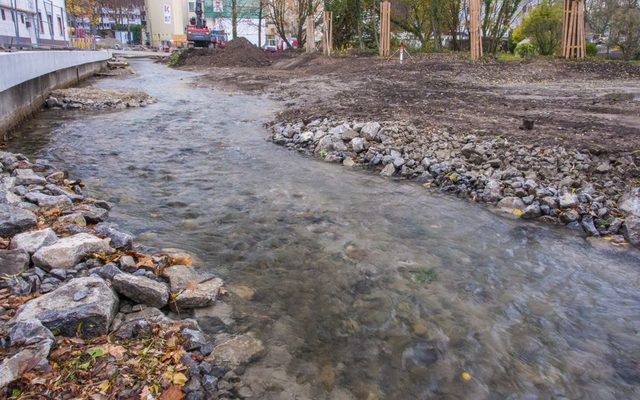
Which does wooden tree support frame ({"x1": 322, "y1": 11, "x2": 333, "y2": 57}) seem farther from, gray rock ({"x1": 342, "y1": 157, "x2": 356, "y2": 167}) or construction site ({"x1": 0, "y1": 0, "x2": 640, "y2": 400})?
gray rock ({"x1": 342, "y1": 157, "x2": 356, "y2": 167})

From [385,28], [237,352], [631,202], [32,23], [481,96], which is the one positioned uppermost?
[32,23]

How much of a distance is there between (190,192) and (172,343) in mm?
3710

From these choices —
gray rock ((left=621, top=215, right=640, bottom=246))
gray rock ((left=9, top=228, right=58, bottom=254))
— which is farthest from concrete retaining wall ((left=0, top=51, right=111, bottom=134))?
gray rock ((left=621, top=215, right=640, bottom=246))

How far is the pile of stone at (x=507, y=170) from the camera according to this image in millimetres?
5957

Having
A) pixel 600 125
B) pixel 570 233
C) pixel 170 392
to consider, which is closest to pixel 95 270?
pixel 170 392

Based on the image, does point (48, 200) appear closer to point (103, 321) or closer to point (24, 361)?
point (103, 321)

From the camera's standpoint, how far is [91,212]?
17.7ft

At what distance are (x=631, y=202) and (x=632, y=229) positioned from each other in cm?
67

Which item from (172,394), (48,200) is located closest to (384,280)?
(172,394)

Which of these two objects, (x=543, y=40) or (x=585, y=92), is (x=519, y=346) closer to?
(x=585, y=92)

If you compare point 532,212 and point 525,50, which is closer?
point 532,212

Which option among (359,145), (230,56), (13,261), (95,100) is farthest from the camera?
(230,56)

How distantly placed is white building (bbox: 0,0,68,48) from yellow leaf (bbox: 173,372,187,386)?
23.4m

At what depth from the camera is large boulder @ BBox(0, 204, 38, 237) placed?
448 centimetres
